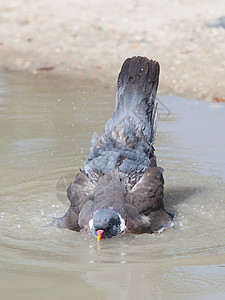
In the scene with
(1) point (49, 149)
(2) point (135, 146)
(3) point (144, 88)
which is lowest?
(1) point (49, 149)

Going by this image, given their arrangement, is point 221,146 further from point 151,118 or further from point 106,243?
point 106,243

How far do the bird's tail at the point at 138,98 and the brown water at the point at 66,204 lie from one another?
2.70ft

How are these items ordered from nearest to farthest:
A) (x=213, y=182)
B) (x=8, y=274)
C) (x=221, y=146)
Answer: (x=8, y=274) < (x=213, y=182) < (x=221, y=146)

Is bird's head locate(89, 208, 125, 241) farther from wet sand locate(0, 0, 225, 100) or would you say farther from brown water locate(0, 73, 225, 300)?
wet sand locate(0, 0, 225, 100)

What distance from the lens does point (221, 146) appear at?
303 inches

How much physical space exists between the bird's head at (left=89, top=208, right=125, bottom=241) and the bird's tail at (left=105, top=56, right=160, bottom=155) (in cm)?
128

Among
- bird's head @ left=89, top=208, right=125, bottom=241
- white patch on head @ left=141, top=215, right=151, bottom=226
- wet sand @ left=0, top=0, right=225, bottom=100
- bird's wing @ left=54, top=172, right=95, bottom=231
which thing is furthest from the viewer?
wet sand @ left=0, top=0, right=225, bottom=100

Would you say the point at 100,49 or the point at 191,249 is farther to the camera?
the point at 100,49

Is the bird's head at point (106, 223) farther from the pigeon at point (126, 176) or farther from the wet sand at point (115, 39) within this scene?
the wet sand at point (115, 39)

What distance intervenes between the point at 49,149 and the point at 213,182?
7.18 ft

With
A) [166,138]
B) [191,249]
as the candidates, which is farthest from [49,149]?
[191,249]

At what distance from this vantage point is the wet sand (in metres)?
10.8

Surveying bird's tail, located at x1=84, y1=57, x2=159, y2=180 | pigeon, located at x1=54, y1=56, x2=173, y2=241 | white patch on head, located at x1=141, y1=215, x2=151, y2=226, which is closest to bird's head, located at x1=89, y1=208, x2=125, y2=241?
pigeon, located at x1=54, y1=56, x2=173, y2=241

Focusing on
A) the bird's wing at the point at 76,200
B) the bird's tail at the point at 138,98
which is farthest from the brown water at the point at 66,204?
the bird's tail at the point at 138,98
